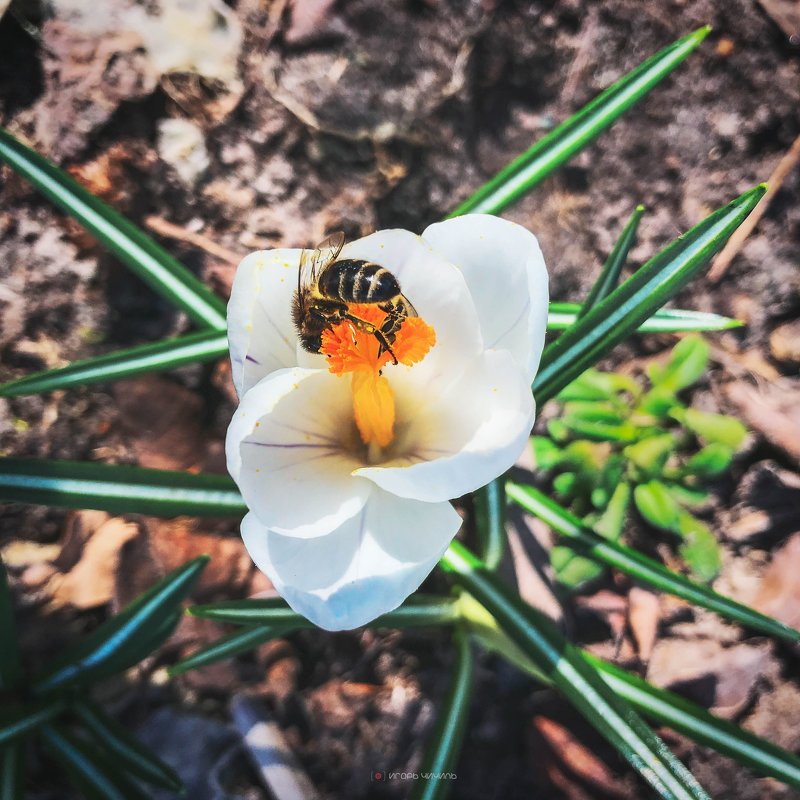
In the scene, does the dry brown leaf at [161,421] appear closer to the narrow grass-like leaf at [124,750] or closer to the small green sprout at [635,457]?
the narrow grass-like leaf at [124,750]

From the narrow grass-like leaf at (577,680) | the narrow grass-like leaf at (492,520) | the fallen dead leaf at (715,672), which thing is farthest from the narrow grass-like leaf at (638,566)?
the fallen dead leaf at (715,672)

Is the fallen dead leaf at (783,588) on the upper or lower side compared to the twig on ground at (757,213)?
lower

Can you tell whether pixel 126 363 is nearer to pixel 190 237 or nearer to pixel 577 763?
pixel 190 237

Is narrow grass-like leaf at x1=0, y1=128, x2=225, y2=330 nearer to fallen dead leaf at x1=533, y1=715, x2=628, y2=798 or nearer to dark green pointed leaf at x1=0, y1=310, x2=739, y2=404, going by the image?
dark green pointed leaf at x1=0, y1=310, x2=739, y2=404

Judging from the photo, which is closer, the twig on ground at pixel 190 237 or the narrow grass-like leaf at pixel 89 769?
the narrow grass-like leaf at pixel 89 769

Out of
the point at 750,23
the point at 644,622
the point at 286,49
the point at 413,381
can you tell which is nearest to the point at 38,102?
the point at 286,49

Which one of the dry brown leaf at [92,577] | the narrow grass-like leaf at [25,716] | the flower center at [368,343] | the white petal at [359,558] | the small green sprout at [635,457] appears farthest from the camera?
the dry brown leaf at [92,577]

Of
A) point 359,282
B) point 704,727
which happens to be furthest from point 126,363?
point 704,727
